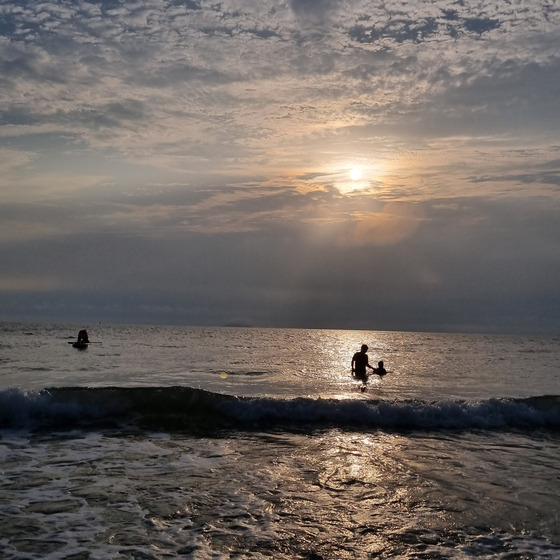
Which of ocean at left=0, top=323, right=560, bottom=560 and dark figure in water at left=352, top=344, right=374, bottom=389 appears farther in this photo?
dark figure in water at left=352, top=344, right=374, bottom=389

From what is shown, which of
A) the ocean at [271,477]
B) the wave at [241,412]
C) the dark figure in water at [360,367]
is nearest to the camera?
the ocean at [271,477]

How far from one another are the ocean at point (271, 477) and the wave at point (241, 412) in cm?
6

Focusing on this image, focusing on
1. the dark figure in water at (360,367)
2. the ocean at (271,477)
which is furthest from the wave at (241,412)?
the dark figure in water at (360,367)

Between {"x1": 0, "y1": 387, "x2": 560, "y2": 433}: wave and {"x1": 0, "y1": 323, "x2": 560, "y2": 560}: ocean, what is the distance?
2.2 inches

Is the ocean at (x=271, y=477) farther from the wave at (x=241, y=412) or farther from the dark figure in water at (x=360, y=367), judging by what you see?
the dark figure in water at (x=360, y=367)

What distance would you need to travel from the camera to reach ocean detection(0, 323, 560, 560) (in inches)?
315

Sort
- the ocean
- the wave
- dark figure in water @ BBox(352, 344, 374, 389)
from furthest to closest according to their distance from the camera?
dark figure in water @ BBox(352, 344, 374, 389), the wave, the ocean

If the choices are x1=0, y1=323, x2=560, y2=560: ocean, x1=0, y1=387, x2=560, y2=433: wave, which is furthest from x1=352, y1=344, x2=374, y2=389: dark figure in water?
x1=0, y1=323, x2=560, y2=560: ocean

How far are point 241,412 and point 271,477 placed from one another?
26.2 feet

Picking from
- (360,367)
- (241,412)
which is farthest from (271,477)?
(360,367)

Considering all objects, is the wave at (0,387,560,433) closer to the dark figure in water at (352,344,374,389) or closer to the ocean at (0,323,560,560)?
the ocean at (0,323,560,560)

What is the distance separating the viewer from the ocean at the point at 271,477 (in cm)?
800

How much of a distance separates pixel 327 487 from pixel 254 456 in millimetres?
3220

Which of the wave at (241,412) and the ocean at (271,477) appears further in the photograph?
the wave at (241,412)
